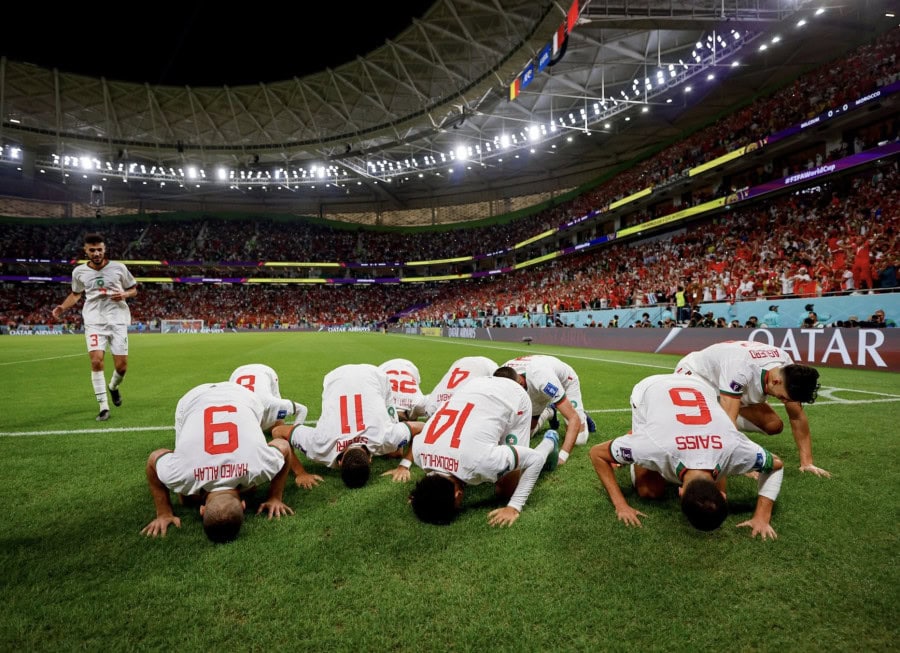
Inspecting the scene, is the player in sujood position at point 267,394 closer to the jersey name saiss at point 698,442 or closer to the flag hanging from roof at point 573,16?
the jersey name saiss at point 698,442

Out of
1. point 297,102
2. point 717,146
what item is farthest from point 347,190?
point 717,146

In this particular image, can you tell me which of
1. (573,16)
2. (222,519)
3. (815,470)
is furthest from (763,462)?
(573,16)

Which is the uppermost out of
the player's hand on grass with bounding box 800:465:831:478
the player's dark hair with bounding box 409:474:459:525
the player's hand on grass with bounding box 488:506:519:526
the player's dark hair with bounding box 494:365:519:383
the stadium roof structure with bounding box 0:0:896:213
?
the stadium roof structure with bounding box 0:0:896:213

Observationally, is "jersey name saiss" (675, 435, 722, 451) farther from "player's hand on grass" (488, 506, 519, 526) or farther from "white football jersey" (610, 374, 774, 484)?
"player's hand on grass" (488, 506, 519, 526)

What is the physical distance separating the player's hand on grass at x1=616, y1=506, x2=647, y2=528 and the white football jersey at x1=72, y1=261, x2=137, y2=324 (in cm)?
644

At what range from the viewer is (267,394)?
4.35m

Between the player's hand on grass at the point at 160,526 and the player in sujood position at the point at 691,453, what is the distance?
2.81 meters

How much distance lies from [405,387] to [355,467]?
2.05 m

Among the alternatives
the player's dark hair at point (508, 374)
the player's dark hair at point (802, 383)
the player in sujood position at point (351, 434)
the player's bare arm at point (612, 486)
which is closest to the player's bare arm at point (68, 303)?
the player in sujood position at point (351, 434)

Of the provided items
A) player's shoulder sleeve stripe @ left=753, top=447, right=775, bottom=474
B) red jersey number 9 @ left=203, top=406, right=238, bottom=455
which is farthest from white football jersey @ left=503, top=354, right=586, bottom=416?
red jersey number 9 @ left=203, top=406, right=238, bottom=455

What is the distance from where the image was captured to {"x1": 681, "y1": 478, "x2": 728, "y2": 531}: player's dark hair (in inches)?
89.5

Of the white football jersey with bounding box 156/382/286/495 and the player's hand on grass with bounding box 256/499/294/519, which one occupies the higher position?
the white football jersey with bounding box 156/382/286/495

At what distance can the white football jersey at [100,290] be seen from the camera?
5.87m

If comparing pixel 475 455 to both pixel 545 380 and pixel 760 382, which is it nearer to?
pixel 545 380
